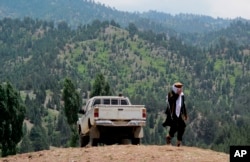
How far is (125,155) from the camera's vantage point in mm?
14938

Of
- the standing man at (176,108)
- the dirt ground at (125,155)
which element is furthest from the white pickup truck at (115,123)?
the dirt ground at (125,155)

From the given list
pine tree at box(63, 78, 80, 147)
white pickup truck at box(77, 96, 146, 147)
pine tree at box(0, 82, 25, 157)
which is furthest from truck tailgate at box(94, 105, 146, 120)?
pine tree at box(63, 78, 80, 147)

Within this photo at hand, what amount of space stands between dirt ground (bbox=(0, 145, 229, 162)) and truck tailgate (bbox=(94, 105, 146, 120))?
5.09 m

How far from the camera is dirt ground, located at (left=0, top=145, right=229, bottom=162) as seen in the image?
14406 millimetres

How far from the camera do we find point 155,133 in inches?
7269

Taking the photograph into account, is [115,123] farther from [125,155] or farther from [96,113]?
[125,155]

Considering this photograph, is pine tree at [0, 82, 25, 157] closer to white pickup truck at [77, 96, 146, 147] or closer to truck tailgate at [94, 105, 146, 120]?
white pickup truck at [77, 96, 146, 147]

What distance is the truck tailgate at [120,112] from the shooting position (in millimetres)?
21844

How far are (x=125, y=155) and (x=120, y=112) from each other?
7.25 meters

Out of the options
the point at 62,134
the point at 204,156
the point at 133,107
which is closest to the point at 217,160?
the point at 204,156

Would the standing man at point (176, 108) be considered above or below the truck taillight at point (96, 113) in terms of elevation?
above

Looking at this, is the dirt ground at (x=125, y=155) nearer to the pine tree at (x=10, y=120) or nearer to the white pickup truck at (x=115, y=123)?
the white pickup truck at (x=115, y=123)

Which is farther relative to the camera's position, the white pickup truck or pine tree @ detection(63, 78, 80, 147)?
pine tree @ detection(63, 78, 80, 147)

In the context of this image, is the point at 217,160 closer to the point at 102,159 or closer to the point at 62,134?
the point at 102,159
